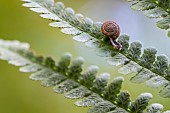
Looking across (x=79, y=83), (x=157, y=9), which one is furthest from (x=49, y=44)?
(x=157, y=9)

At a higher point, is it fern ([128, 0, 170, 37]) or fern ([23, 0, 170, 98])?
fern ([128, 0, 170, 37])

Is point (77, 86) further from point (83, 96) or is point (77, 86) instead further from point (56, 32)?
point (56, 32)

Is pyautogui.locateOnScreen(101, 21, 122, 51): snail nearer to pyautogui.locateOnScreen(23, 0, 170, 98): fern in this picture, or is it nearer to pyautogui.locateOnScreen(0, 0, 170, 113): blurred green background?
pyautogui.locateOnScreen(23, 0, 170, 98): fern

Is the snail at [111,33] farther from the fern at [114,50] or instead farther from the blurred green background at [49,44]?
the blurred green background at [49,44]

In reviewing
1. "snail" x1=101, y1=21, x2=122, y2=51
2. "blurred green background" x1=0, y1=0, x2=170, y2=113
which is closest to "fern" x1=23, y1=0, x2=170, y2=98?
"snail" x1=101, y1=21, x2=122, y2=51

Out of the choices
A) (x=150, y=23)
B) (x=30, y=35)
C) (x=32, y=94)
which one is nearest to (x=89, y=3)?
(x=150, y=23)

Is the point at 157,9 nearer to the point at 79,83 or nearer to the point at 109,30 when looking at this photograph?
the point at 109,30
